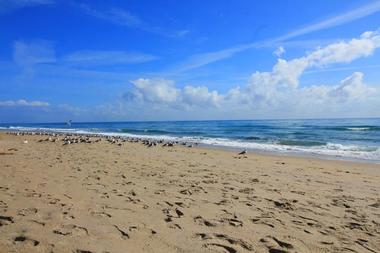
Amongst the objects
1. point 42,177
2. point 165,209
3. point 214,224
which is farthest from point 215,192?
point 42,177

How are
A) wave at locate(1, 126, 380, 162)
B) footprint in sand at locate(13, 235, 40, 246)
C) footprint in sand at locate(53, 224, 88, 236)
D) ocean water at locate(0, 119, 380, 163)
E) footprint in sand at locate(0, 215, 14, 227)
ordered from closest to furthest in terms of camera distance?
footprint in sand at locate(13, 235, 40, 246) → footprint in sand at locate(53, 224, 88, 236) → footprint in sand at locate(0, 215, 14, 227) → wave at locate(1, 126, 380, 162) → ocean water at locate(0, 119, 380, 163)

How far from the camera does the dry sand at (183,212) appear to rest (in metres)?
3.82

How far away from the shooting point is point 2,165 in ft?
30.6

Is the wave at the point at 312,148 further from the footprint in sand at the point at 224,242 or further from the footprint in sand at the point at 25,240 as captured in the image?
the footprint in sand at the point at 25,240

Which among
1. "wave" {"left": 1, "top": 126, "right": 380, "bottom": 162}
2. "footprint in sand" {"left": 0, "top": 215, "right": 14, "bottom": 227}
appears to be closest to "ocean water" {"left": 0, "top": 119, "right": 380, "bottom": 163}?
"wave" {"left": 1, "top": 126, "right": 380, "bottom": 162}

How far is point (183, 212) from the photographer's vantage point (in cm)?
505

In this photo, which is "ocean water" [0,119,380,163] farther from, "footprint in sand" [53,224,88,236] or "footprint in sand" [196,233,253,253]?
"footprint in sand" [53,224,88,236]

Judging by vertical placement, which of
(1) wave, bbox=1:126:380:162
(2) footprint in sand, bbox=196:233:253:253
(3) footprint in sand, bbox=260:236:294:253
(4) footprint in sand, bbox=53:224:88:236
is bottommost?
(1) wave, bbox=1:126:380:162

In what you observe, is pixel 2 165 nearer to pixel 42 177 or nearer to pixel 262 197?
pixel 42 177

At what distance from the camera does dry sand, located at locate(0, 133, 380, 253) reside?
3822 mm

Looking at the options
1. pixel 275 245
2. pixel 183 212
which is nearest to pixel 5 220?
pixel 183 212

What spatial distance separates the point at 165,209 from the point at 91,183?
255cm

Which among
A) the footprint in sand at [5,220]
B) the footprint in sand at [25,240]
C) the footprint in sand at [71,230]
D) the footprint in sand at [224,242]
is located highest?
the footprint in sand at [5,220]

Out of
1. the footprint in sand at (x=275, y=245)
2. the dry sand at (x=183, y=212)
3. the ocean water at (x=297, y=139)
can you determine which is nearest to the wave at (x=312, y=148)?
the ocean water at (x=297, y=139)
